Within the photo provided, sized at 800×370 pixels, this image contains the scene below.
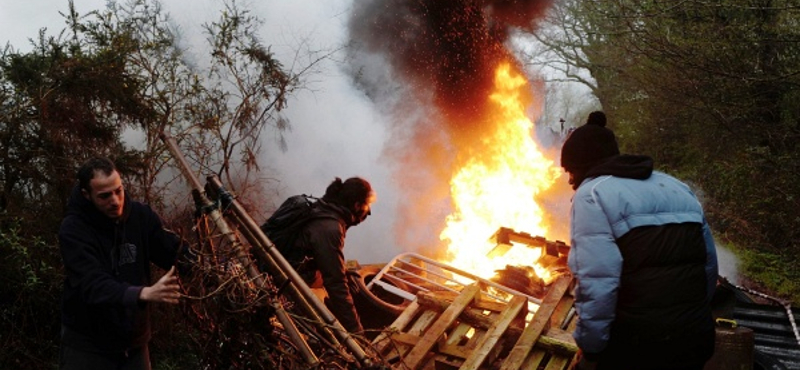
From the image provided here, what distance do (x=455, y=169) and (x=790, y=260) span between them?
17.2 ft

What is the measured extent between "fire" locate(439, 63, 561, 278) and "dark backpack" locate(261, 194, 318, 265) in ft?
11.2

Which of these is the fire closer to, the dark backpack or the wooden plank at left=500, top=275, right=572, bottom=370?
the wooden plank at left=500, top=275, right=572, bottom=370

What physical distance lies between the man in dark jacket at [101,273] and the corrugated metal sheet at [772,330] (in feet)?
14.0

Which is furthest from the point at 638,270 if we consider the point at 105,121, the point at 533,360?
the point at 105,121

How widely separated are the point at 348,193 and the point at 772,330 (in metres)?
3.59

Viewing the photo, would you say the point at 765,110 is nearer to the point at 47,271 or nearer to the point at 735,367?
the point at 735,367

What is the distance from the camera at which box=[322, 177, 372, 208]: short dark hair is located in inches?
182

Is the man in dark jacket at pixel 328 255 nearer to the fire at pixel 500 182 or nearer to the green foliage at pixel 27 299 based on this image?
the green foliage at pixel 27 299

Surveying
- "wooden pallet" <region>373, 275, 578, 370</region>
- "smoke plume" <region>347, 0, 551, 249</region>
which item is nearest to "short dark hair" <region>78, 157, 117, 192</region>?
"wooden pallet" <region>373, 275, 578, 370</region>

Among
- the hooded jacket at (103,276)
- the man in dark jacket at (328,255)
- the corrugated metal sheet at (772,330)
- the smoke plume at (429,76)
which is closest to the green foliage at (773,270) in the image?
the corrugated metal sheet at (772,330)

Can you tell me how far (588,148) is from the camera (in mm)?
2904

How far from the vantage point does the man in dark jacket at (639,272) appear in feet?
8.57

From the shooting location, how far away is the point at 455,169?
10.7 meters

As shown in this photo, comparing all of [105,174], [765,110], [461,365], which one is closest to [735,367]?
[461,365]
